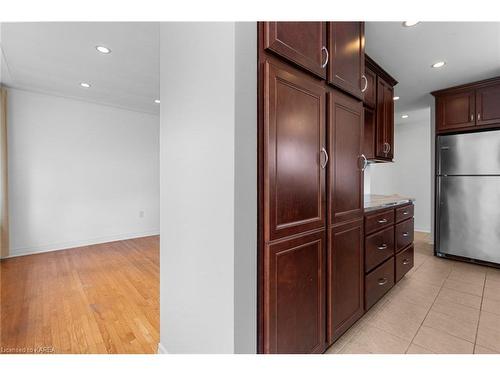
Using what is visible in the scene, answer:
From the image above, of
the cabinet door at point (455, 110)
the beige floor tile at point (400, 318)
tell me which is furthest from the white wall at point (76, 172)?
the cabinet door at point (455, 110)

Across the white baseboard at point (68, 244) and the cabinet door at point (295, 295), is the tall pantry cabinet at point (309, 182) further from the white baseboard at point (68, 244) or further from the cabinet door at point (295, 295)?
the white baseboard at point (68, 244)

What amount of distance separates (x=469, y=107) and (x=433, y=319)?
2.85 metres

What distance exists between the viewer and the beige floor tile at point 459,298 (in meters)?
2.15

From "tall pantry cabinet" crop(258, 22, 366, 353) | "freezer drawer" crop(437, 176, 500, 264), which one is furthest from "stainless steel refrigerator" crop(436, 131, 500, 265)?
"tall pantry cabinet" crop(258, 22, 366, 353)

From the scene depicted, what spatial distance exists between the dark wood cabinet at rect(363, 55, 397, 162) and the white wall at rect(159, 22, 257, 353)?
1.97 m

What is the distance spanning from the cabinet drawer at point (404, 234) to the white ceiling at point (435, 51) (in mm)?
1733

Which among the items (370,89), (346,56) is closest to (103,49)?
(346,56)

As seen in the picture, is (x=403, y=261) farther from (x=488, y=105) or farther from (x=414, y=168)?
(x=414, y=168)

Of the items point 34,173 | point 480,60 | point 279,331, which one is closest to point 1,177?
point 34,173

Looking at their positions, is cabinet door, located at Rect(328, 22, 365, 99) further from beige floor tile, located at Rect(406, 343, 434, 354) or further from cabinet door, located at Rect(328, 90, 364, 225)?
beige floor tile, located at Rect(406, 343, 434, 354)

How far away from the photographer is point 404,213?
8.08ft

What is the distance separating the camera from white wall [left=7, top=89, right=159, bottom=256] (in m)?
3.54

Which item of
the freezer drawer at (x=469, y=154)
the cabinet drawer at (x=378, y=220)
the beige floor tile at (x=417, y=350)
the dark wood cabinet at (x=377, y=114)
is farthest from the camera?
the freezer drawer at (x=469, y=154)

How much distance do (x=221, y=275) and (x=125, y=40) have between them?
2442 mm
